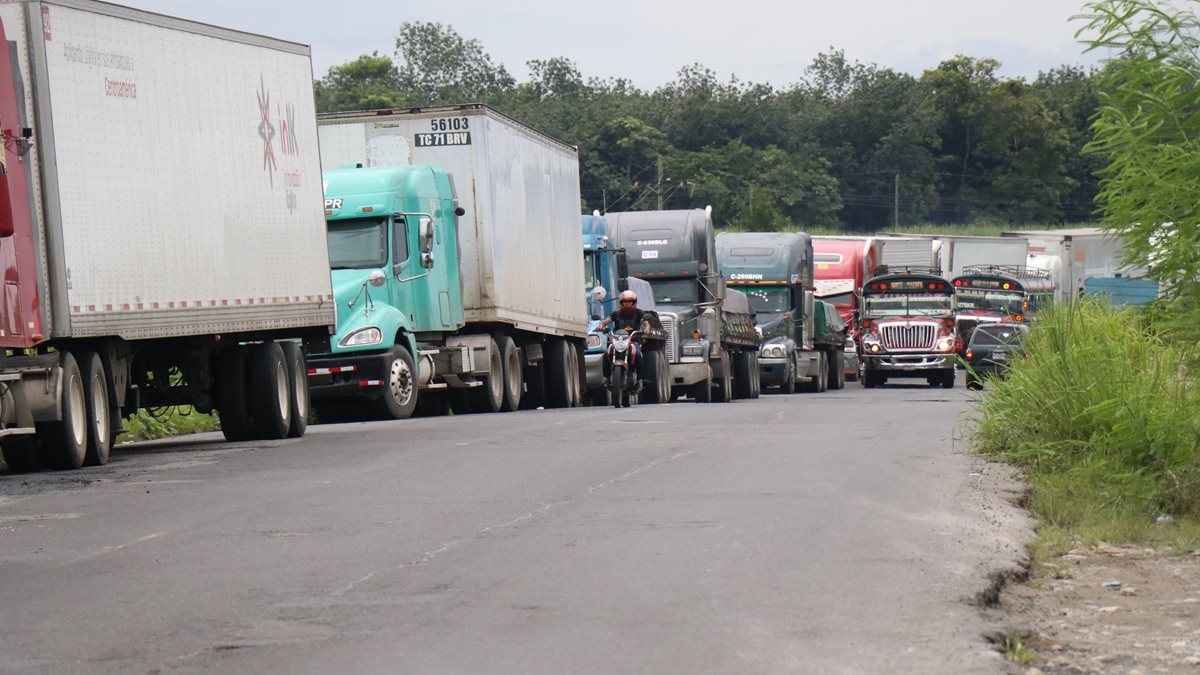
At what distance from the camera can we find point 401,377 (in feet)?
78.3

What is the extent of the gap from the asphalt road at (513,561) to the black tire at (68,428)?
27 cm

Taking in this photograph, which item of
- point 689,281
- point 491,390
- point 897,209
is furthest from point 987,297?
point 897,209

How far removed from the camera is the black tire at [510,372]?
27.6 metres

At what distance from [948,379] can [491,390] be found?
25.5m

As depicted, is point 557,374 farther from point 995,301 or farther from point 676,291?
point 995,301

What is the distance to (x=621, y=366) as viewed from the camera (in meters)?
29.5

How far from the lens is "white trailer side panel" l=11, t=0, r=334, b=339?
631 inches

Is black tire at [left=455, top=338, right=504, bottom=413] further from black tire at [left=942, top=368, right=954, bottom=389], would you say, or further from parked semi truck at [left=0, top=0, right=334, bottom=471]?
black tire at [left=942, top=368, right=954, bottom=389]

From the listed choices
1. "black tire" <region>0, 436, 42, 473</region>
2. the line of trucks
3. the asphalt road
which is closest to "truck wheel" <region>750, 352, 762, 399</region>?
the line of trucks

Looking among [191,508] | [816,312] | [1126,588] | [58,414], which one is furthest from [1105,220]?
[816,312]

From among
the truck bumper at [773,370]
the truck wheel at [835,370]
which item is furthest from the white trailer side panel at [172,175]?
the truck wheel at [835,370]

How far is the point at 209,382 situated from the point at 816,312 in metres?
28.2

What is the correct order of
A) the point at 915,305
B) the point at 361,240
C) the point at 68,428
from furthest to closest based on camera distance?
1. the point at 915,305
2. the point at 361,240
3. the point at 68,428

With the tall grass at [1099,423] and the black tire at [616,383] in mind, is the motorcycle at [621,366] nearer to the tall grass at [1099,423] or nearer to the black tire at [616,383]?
the black tire at [616,383]
